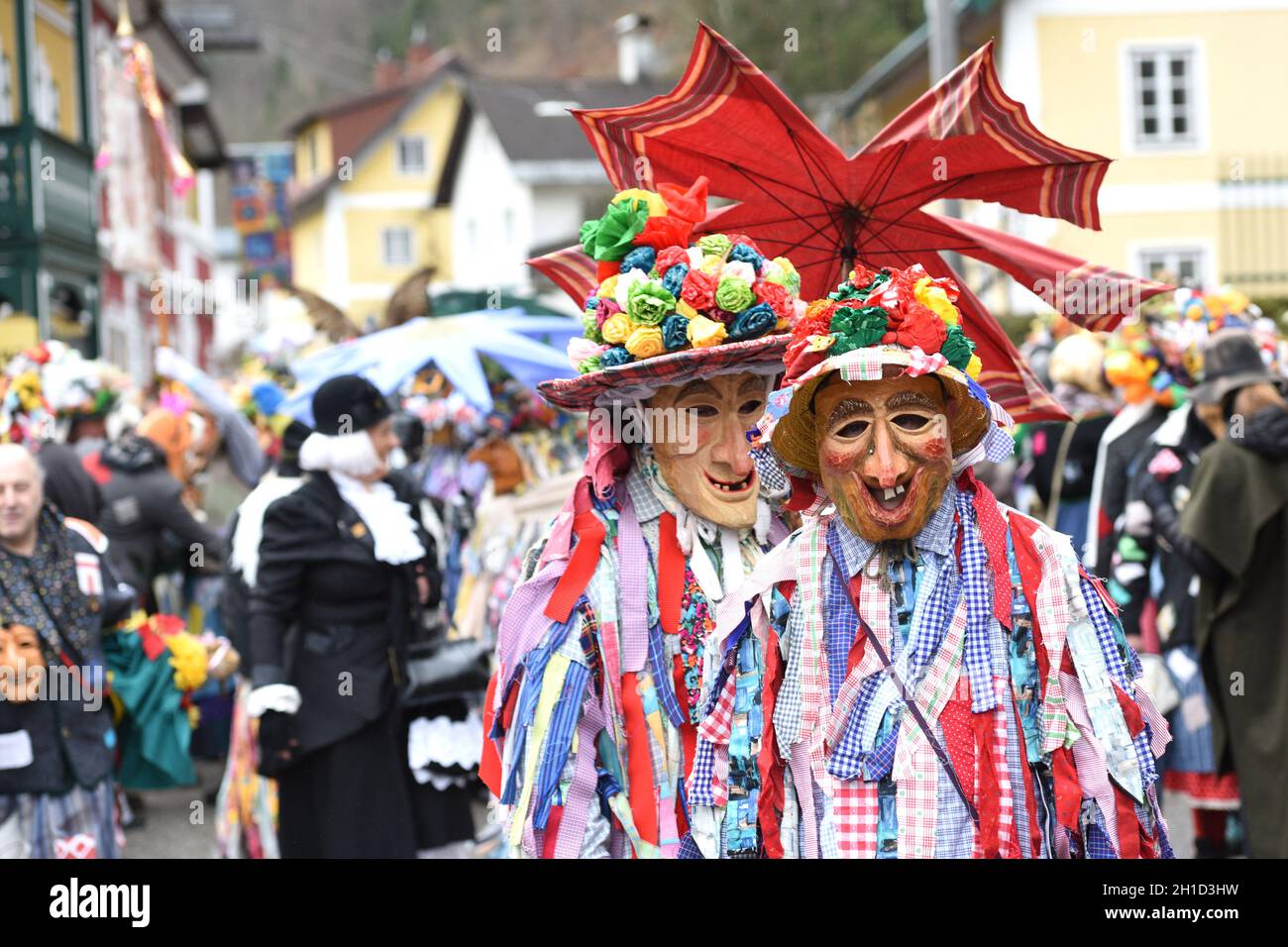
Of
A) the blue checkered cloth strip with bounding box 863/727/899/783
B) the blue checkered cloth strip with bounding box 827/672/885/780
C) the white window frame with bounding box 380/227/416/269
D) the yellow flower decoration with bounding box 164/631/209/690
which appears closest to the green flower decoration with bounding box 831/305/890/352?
the blue checkered cloth strip with bounding box 827/672/885/780

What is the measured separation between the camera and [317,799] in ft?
21.9

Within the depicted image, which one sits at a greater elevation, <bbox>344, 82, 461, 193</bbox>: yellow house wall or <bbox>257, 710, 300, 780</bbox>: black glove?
<bbox>344, 82, 461, 193</bbox>: yellow house wall

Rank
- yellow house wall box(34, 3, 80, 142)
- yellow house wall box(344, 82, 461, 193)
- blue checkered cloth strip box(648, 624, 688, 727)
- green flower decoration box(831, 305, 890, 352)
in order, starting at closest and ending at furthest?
1. green flower decoration box(831, 305, 890, 352)
2. blue checkered cloth strip box(648, 624, 688, 727)
3. yellow house wall box(34, 3, 80, 142)
4. yellow house wall box(344, 82, 461, 193)

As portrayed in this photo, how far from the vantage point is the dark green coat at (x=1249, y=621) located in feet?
23.2

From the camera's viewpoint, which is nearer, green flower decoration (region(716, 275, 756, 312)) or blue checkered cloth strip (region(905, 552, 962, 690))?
blue checkered cloth strip (region(905, 552, 962, 690))

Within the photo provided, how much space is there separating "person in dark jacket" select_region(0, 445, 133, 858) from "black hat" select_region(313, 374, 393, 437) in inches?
37.7

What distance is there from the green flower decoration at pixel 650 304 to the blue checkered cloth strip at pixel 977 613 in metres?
1.12

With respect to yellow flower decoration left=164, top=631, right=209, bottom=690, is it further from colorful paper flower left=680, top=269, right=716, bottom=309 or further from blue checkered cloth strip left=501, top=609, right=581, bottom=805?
colorful paper flower left=680, top=269, right=716, bottom=309

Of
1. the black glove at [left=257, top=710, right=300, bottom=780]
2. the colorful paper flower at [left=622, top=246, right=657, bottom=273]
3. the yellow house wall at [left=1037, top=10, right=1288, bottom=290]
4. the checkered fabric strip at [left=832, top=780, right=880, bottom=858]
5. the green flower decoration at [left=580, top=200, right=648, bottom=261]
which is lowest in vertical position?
the black glove at [left=257, top=710, right=300, bottom=780]

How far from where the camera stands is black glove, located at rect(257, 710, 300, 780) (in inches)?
255

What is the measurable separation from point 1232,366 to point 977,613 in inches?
167

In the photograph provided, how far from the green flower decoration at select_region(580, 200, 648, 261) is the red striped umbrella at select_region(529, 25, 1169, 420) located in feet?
0.82

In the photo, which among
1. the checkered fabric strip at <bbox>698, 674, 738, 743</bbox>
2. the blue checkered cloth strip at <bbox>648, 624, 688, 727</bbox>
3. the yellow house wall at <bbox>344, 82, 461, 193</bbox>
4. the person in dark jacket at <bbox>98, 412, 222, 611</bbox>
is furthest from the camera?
the yellow house wall at <bbox>344, 82, 461, 193</bbox>
